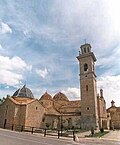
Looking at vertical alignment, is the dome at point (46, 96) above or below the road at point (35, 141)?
above

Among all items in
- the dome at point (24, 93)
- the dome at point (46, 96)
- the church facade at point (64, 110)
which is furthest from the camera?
the dome at point (46, 96)

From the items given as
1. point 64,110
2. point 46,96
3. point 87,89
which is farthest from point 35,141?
point 46,96

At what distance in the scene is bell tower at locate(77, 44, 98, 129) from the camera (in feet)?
122

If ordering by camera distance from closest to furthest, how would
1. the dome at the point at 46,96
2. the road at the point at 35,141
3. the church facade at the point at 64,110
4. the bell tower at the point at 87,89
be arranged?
1. the road at the point at 35,141
2. the church facade at the point at 64,110
3. the bell tower at the point at 87,89
4. the dome at the point at 46,96

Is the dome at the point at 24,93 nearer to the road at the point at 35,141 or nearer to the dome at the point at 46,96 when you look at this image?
the dome at the point at 46,96

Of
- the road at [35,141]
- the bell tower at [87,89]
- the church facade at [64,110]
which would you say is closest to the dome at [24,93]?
the church facade at [64,110]

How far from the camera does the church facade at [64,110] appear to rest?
34.1 m

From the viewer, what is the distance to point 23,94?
41562 mm

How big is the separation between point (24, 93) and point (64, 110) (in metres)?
11.5

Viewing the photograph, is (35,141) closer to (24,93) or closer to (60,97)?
(24,93)

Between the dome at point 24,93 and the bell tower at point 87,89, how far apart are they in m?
13.1

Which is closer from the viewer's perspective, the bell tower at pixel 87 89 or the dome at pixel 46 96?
the bell tower at pixel 87 89

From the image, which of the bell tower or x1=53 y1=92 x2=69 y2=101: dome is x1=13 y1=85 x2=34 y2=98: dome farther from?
the bell tower

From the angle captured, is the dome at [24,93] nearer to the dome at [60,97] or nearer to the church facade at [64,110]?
the church facade at [64,110]
